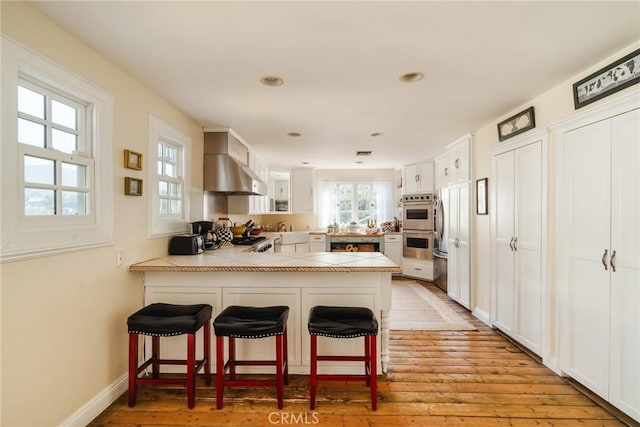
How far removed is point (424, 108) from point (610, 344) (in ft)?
7.62

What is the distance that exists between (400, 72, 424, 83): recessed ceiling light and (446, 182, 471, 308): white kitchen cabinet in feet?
6.96

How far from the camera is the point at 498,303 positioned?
127 inches

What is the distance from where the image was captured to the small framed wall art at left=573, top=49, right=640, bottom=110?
180cm

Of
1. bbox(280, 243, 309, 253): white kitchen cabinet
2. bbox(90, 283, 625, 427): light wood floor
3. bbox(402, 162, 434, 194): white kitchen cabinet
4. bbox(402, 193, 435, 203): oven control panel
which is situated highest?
bbox(402, 162, 434, 194): white kitchen cabinet

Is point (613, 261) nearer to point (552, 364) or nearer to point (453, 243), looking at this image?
point (552, 364)

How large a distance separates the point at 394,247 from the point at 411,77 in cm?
431

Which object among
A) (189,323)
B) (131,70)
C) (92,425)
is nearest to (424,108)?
(131,70)

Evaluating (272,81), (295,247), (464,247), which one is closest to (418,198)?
(464,247)

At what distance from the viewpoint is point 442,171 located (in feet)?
15.9

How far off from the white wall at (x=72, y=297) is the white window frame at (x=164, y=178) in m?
0.08

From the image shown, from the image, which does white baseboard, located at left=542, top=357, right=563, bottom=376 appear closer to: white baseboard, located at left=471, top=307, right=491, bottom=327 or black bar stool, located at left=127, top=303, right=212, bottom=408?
white baseboard, located at left=471, top=307, right=491, bottom=327

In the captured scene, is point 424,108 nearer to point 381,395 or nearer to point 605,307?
point 605,307

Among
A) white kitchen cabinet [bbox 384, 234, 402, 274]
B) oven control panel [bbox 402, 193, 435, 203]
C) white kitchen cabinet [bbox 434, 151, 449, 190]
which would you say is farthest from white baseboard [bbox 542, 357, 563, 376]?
white kitchen cabinet [bbox 384, 234, 402, 274]

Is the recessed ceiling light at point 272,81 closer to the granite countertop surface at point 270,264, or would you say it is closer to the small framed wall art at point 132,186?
the small framed wall art at point 132,186
